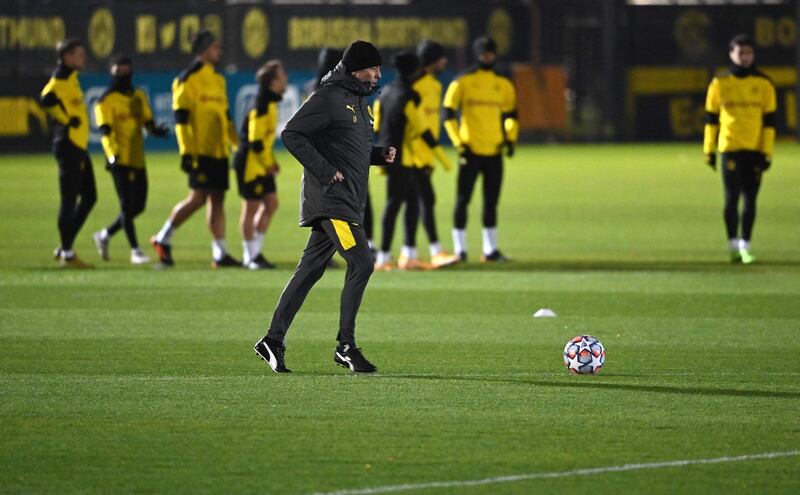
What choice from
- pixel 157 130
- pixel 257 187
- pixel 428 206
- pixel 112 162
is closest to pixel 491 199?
pixel 428 206

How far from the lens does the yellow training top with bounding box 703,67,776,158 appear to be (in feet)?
57.2

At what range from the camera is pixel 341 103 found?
9.77 meters

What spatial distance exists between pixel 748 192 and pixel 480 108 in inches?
117

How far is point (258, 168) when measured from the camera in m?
16.8

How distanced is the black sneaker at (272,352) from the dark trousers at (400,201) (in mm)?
7094

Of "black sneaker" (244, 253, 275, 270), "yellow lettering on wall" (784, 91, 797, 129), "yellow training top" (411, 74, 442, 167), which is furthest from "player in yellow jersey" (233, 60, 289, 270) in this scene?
"yellow lettering on wall" (784, 91, 797, 129)

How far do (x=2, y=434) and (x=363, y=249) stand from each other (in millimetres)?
2546

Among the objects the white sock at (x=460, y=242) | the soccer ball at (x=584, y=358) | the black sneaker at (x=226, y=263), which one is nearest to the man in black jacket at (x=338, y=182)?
the soccer ball at (x=584, y=358)

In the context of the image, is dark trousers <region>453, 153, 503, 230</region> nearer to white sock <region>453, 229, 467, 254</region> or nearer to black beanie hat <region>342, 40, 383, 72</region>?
white sock <region>453, 229, 467, 254</region>

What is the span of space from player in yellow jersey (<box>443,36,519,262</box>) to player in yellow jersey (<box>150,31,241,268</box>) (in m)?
2.51

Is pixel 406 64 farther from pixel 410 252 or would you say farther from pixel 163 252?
pixel 163 252

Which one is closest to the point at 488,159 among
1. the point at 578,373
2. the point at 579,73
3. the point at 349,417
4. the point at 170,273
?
the point at 170,273

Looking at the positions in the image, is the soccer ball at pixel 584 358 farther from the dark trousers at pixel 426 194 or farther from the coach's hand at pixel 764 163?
the coach's hand at pixel 764 163

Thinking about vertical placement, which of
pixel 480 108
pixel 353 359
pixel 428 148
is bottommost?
pixel 353 359
